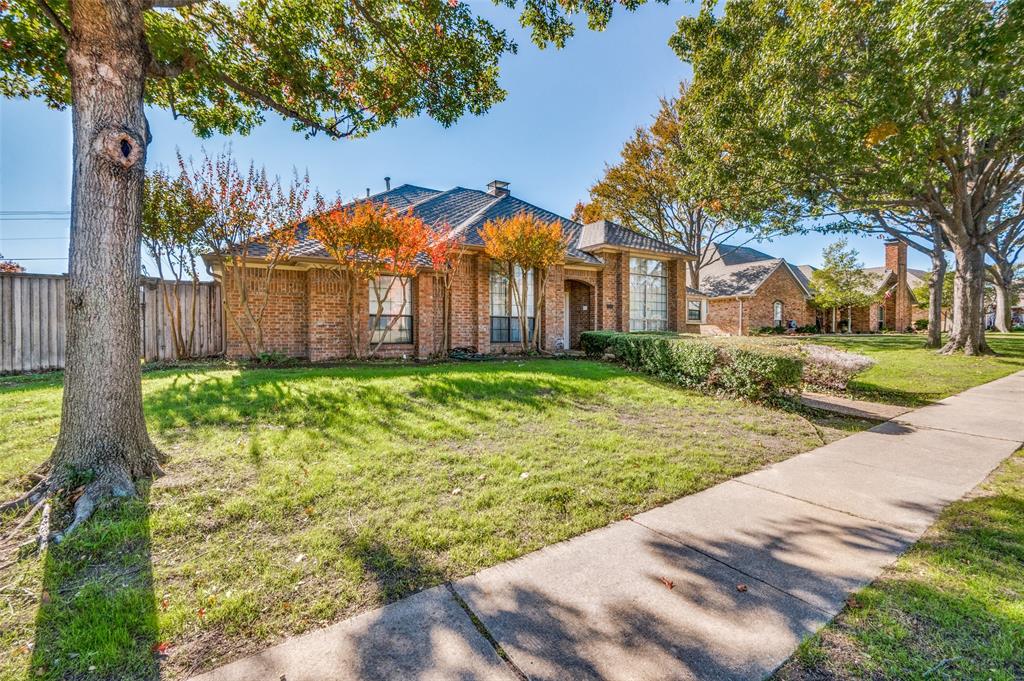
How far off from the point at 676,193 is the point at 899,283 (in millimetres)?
22626

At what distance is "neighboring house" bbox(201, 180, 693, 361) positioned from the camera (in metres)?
11.4

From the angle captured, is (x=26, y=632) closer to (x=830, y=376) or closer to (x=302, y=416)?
(x=302, y=416)

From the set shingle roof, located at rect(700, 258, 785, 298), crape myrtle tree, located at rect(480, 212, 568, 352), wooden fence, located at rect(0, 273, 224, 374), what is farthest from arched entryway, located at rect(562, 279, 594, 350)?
shingle roof, located at rect(700, 258, 785, 298)

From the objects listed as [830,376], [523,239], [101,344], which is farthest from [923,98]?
[101,344]

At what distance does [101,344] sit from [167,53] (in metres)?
4.42

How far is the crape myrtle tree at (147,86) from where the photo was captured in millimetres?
3467

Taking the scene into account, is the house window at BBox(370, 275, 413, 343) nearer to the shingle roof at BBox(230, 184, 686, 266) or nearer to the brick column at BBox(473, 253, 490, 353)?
the brick column at BBox(473, 253, 490, 353)

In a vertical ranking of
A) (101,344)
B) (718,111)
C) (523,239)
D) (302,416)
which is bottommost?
(302,416)

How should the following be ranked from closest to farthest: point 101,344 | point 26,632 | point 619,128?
point 26,632 → point 101,344 → point 619,128

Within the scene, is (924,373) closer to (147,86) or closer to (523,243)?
(523,243)

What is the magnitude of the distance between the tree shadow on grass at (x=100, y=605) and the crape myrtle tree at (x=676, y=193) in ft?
51.4

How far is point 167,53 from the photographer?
18.4 ft

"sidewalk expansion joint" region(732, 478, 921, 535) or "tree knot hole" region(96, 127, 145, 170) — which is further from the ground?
"tree knot hole" region(96, 127, 145, 170)

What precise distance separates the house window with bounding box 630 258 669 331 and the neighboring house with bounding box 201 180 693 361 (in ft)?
0.13
